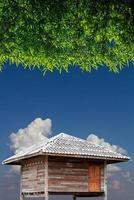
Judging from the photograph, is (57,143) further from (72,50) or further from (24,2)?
(24,2)

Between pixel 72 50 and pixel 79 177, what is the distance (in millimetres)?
11215

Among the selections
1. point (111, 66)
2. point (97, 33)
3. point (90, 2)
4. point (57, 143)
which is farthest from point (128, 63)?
point (57, 143)

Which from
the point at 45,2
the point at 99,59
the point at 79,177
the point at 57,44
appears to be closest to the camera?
the point at 45,2

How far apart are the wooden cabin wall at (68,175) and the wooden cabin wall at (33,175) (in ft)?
1.48

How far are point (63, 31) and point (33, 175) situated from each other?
12.8m

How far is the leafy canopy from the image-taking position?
488 inches

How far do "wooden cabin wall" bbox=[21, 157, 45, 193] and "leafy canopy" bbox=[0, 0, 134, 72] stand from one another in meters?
10.2

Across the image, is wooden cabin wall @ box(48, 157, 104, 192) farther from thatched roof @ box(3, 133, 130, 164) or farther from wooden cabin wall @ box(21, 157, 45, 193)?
thatched roof @ box(3, 133, 130, 164)

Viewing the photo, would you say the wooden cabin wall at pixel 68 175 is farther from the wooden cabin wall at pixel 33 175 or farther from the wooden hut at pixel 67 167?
the wooden cabin wall at pixel 33 175

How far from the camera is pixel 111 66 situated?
14.3 m

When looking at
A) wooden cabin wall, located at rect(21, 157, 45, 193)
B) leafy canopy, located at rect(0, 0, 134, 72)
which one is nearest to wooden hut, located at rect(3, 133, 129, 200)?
wooden cabin wall, located at rect(21, 157, 45, 193)

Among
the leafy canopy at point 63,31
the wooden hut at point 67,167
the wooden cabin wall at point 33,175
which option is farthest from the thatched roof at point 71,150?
the leafy canopy at point 63,31

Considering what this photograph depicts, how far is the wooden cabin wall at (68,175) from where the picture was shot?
74.8ft

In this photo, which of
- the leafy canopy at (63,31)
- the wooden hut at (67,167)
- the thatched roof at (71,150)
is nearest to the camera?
the leafy canopy at (63,31)
